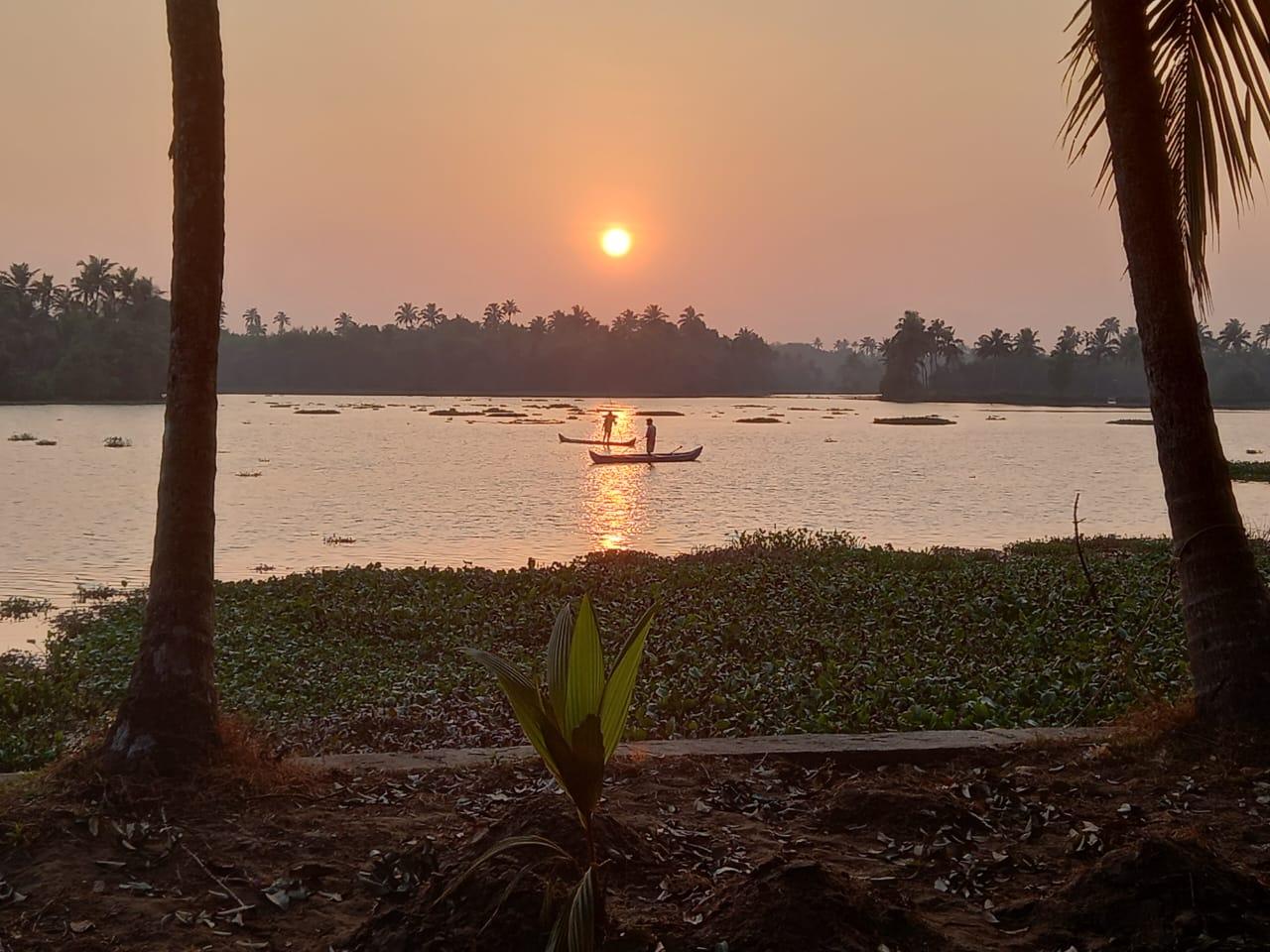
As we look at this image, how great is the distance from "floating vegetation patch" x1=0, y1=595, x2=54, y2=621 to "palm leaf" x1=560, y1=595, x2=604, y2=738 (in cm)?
1516

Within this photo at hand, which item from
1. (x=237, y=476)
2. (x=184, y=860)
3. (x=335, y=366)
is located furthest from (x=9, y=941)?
(x=335, y=366)

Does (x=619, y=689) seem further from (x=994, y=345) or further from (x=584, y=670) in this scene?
(x=994, y=345)

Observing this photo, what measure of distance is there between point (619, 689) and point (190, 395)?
316 centimetres

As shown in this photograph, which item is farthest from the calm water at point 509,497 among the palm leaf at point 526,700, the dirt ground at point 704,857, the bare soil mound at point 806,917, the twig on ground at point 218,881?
the bare soil mound at point 806,917

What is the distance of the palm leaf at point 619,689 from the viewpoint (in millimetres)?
2969

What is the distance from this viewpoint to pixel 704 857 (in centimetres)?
414

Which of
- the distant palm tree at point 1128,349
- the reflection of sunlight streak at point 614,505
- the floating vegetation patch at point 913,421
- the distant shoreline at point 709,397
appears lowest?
the reflection of sunlight streak at point 614,505

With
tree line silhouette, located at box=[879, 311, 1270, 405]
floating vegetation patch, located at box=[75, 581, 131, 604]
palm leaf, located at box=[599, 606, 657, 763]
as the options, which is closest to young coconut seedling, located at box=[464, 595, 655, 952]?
palm leaf, located at box=[599, 606, 657, 763]

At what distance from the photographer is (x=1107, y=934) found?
333 cm

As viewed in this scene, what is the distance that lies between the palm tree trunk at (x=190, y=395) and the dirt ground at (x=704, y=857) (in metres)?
0.57

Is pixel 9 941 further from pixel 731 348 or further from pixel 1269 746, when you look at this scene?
pixel 731 348

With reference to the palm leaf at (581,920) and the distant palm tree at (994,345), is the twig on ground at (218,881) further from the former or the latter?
the distant palm tree at (994,345)

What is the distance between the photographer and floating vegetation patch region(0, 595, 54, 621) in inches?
608

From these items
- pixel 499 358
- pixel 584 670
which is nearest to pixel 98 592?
pixel 584 670
